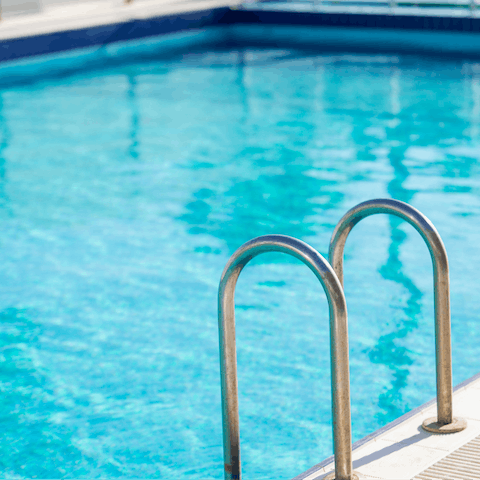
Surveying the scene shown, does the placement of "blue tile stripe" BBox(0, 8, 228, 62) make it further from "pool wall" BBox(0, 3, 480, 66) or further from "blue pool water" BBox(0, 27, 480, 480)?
"blue pool water" BBox(0, 27, 480, 480)

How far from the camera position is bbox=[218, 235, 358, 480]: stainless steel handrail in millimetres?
2381

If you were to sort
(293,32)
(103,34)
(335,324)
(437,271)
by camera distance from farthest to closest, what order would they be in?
(293,32) < (103,34) < (437,271) < (335,324)

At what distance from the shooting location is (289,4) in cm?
1474

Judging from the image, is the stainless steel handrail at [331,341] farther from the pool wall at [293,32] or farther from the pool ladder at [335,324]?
the pool wall at [293,32]

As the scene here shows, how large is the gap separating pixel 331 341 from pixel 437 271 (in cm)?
50

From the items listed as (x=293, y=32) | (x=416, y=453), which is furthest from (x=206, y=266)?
(x=293, y=32)

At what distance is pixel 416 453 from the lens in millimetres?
2762

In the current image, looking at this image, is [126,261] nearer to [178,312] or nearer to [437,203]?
[178,312]

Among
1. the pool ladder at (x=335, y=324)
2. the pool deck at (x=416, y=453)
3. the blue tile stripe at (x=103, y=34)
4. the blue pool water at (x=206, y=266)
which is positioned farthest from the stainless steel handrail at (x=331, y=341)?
the blue tile stripe at (x=103, y=34)

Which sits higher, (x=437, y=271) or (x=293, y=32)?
(x=293, y=32)

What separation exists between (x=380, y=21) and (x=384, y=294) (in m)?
9.23

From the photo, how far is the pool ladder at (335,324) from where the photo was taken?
2.39 m

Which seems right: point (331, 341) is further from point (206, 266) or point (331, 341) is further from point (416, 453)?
point (206, 266)

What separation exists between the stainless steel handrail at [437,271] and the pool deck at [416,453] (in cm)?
5
